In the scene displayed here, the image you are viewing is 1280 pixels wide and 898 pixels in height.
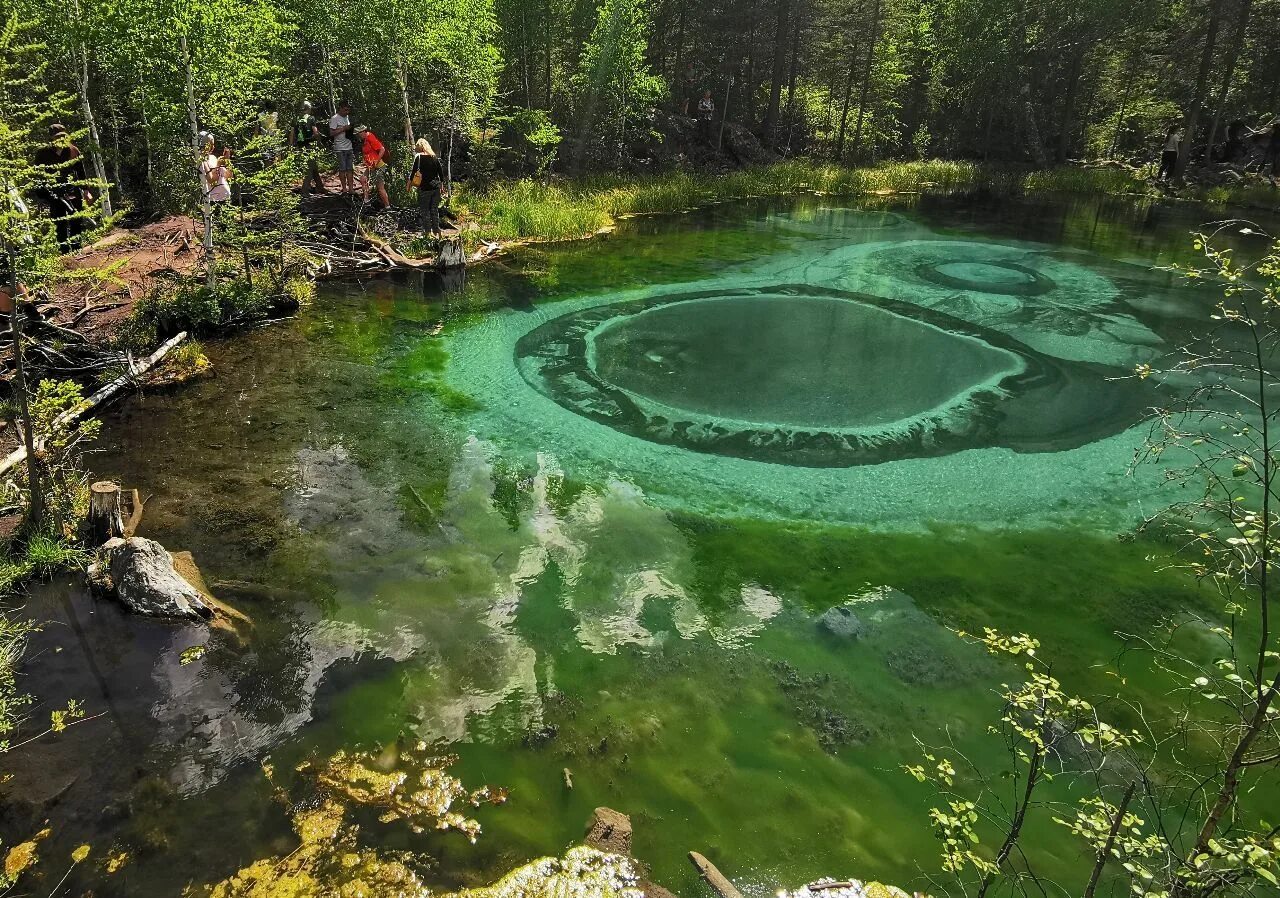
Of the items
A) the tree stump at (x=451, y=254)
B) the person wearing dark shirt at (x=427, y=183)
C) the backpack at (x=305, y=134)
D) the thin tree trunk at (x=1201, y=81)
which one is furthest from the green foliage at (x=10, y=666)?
the thin tree trunk at (x=1201, y=81)

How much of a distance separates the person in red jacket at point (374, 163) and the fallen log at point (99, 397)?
247 inches

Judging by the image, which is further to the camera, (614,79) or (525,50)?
(525,50)

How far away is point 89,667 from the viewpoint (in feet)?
15.6

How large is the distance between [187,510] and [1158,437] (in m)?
9.97

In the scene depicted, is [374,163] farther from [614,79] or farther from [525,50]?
[525,50]

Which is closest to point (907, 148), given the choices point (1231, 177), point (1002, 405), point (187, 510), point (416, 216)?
point (1231, 177)

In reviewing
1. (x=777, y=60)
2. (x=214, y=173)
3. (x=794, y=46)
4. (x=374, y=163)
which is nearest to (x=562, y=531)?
(x=214, y=173)

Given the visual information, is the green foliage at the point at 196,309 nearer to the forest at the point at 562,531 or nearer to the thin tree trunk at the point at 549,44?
the forest at the point at 562,531

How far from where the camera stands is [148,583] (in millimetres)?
5211

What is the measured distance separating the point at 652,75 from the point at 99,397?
24.3 meters

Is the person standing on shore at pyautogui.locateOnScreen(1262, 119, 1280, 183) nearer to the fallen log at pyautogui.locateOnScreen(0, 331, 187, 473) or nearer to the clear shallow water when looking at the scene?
the clear shallow water

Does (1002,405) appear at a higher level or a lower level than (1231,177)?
lower

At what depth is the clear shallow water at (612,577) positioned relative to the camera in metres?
4.07

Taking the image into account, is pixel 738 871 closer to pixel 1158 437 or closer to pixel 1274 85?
pixel 1158 437
